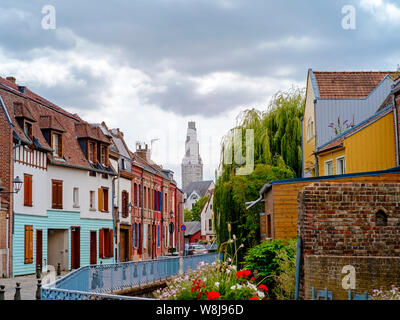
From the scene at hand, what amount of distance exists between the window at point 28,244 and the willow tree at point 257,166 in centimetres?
886

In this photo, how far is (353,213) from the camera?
11391mm

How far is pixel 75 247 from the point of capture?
3478 centimetres

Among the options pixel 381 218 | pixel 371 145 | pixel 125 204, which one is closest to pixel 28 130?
pixel 125 204

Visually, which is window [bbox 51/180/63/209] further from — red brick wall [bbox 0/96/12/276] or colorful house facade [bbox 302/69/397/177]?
colorful house facade [bbox 302/69/397/177]

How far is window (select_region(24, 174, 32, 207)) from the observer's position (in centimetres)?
2902

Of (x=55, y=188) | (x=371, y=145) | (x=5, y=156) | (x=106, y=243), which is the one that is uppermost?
(x=5, y=156)

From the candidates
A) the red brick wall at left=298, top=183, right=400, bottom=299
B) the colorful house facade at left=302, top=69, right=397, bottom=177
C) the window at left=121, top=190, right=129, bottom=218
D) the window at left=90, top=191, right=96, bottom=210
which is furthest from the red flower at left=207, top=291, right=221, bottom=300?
the window at left=121, top=190, right=129, bottom=218

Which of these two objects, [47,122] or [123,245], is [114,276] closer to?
[47,122]

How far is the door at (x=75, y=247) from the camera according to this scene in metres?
34.2

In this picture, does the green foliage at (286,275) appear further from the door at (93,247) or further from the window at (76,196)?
the door at (93,247)

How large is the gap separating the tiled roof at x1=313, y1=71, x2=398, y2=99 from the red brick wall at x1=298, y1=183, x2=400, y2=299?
16760mm

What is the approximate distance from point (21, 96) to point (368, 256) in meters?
24.0

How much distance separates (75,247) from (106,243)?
4.25m
